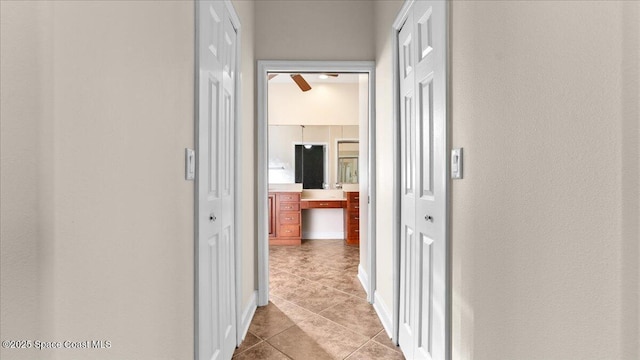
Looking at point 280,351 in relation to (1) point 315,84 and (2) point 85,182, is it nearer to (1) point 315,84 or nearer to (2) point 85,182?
(2) point 85,182

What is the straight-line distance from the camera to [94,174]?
0.73 metres

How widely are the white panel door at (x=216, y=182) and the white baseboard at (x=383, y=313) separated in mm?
1003

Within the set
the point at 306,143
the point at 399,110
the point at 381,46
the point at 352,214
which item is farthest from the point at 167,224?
the point at 306,143

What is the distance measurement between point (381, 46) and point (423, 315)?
6.16ft

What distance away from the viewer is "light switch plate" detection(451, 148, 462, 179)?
1.23m

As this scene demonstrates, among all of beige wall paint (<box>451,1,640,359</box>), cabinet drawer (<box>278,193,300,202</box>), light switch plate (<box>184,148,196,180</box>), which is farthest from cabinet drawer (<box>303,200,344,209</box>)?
beige wall paint (<box>451,1,640,359</box>)

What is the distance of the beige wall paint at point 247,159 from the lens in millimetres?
2299

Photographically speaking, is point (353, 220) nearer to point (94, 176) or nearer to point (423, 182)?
point (423, 182)

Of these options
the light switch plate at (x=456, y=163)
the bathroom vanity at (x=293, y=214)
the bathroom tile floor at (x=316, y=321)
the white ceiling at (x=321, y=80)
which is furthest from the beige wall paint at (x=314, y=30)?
the bathroom vanity at (x=293, y=214)

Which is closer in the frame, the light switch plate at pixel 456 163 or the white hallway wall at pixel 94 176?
the white hallway wall at pixel 94 176

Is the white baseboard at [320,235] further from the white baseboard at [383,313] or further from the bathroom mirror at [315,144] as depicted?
the white baseboard at [383,313]

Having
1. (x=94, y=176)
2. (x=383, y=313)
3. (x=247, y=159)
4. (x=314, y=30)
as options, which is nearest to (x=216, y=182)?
(x=247, y=159)

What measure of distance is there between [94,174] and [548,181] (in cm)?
102

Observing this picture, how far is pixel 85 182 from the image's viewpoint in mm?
703
